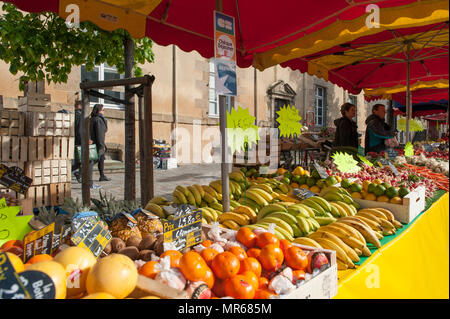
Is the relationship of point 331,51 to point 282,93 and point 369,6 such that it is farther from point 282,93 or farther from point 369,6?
point 282,93

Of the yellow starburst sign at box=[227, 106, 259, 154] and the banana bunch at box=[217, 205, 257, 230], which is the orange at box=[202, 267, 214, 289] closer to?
the banana bunch at box=[217, 205, 257, 230]

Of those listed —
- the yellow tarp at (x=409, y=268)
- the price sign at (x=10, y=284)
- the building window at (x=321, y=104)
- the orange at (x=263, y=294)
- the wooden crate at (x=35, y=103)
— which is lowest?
the yellow tarp at (x=409, y=268)

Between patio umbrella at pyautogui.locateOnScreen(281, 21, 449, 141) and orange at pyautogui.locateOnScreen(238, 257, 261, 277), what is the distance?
379cm

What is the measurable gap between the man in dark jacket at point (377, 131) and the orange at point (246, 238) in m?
4.18

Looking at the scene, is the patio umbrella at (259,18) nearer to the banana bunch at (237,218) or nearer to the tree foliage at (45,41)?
the banana bunch at (237,218)

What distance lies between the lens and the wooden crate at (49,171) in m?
4.38

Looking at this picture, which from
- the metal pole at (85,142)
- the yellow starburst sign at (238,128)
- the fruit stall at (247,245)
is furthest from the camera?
the metal pole at (85,142)

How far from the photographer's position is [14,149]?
4.16 meters

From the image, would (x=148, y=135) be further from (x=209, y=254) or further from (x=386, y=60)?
(x=386, y=60)

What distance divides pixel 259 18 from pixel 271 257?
8.85 ft

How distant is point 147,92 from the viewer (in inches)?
116

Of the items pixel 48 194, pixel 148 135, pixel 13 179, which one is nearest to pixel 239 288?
pixel 148 135

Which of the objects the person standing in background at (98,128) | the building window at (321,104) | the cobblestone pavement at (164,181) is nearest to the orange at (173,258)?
the cobblestone pavement at (164,181)
